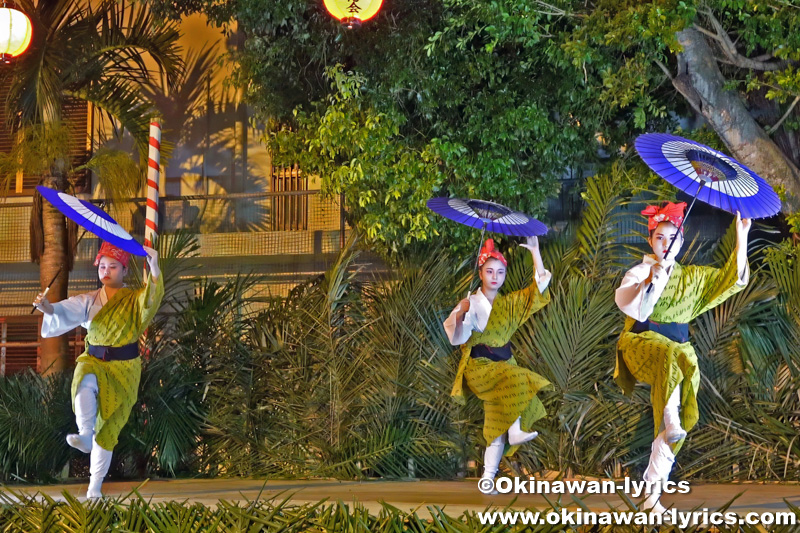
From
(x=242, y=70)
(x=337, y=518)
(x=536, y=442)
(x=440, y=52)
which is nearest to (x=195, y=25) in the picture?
(x=242, y=70)

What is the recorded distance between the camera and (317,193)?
12.5m

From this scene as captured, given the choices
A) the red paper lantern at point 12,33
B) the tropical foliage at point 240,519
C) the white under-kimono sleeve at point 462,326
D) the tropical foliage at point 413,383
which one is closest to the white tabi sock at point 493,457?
the white under-kimono sleeve at point 462,326

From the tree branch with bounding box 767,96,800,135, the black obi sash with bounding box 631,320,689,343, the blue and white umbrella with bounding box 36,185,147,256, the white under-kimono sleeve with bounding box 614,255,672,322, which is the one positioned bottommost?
the black obi sash with bounding box 631,320,689,343

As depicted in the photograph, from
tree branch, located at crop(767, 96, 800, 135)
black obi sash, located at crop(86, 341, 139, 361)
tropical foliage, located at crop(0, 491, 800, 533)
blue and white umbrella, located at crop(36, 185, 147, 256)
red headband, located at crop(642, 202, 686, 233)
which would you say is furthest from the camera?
tree branch, located at crop(767, 96, 800, 135)

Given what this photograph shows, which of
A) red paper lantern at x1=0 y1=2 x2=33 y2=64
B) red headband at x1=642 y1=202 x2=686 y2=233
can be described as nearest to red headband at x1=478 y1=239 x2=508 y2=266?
red headband at x1=642 y1=202 x2=686 y2=233

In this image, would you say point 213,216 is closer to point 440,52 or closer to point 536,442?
point 440,52

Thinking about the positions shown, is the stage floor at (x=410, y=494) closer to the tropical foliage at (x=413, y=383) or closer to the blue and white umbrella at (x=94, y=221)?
the tropical foliage at (x=413, y=383)

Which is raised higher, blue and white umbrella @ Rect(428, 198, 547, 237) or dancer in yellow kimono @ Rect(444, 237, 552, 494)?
blue and white umbrella @ Rect(428, 198, 547, 237)

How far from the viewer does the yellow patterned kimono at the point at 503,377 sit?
7113mm

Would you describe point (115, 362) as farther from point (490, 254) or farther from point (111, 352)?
point (490, 254)

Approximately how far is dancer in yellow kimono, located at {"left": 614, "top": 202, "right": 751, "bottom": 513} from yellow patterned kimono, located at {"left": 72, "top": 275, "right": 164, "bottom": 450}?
3.05m

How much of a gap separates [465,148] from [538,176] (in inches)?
35.8

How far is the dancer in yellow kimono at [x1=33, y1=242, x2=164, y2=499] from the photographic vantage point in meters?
6.79

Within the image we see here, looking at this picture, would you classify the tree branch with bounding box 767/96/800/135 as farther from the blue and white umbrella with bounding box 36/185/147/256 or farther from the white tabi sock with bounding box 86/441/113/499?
the white tabi sock with bounding box 86/441/113/499
